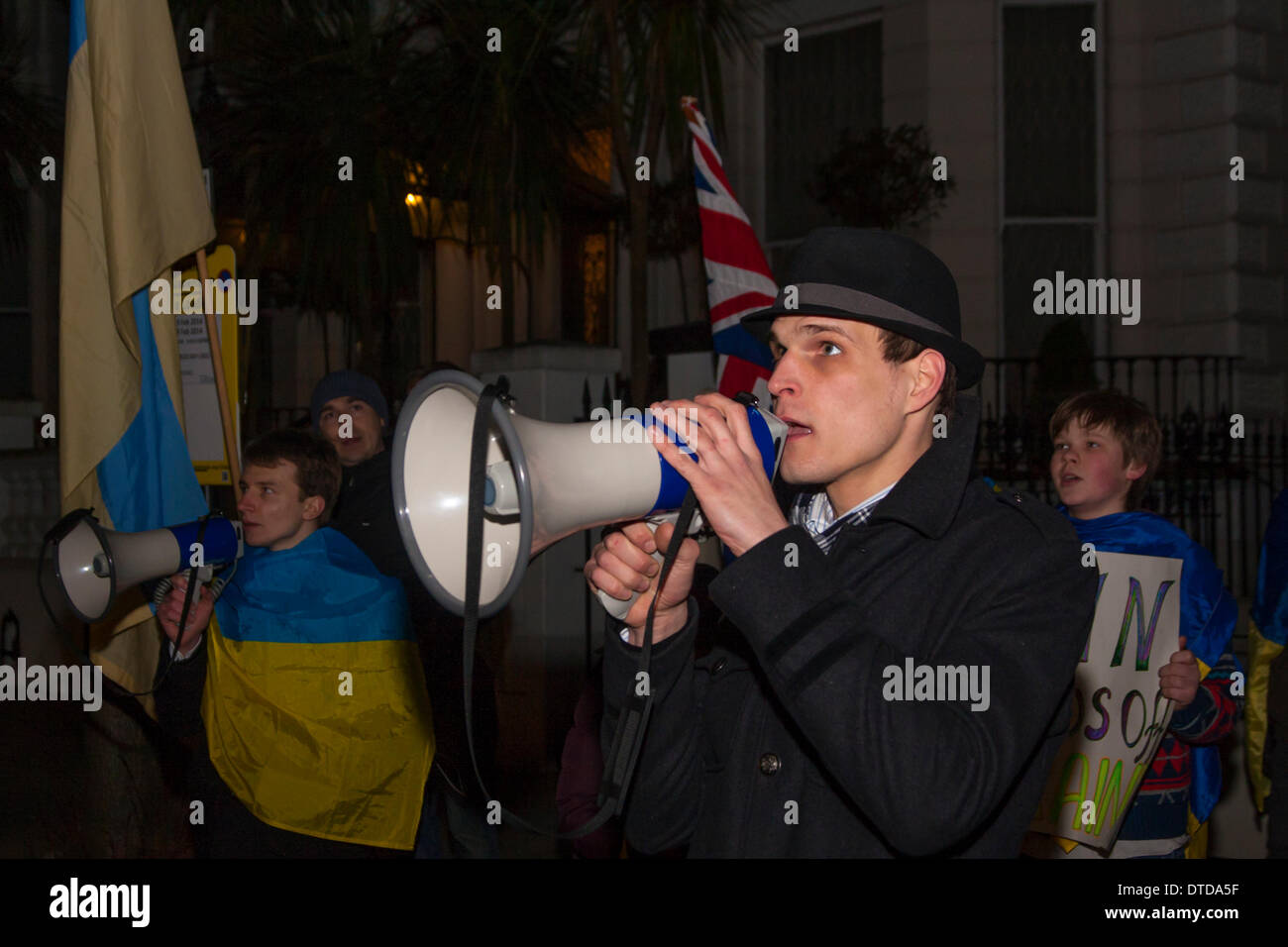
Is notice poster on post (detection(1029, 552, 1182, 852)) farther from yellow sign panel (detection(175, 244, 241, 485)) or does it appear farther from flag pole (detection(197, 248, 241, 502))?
yellow sign panel (detection(175, 244, 241, 485))

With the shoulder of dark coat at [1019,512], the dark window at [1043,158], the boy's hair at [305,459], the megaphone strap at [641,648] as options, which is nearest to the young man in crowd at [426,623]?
the boy's hair at [305,459]

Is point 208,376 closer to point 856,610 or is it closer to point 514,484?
point 514,484

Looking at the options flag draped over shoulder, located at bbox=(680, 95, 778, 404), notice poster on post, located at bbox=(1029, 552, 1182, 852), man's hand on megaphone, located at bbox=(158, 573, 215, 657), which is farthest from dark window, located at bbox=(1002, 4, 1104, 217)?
man's hand on megaphone, located at bbox=(158, 573, 215, 657)

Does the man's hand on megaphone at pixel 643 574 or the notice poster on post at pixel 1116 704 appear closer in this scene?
the man's hand on megaphone at pixel 643 574

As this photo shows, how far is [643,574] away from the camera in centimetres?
203

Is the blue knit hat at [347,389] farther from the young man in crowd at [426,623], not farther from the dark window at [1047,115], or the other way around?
the dark window at [1047,115]

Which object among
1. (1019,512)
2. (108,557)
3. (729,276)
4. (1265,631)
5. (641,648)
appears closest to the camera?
(1019,512)

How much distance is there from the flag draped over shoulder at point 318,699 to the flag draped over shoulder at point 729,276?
9.65 feet

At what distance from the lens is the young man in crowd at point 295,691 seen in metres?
3.52

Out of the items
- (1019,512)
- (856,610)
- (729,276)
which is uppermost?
(729,276)

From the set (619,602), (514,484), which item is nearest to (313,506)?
(619,602)

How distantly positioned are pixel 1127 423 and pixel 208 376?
3883 mm

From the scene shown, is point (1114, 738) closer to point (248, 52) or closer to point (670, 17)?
point (670, 17)
